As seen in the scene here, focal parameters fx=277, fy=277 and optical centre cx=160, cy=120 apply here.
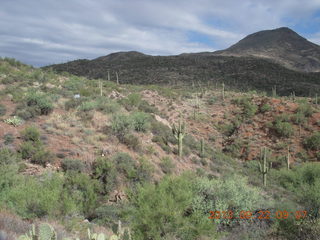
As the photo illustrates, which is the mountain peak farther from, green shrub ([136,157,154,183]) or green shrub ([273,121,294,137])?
green shrub ([136,157,154,183])

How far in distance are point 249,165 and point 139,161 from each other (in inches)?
440

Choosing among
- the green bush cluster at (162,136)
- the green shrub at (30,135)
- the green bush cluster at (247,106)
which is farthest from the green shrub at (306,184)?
the green bush cluster at (247,106)

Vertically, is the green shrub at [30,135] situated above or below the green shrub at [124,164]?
above

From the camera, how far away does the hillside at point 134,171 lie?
22.5 feet

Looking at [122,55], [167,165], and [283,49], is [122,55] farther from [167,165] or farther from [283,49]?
[167,165]

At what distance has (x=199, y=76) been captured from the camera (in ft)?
170

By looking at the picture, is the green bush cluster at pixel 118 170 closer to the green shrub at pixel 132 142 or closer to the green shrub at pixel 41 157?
the green shrub at pixel 132 142

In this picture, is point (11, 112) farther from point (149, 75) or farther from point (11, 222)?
point (149, 75)

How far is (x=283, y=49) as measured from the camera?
92.0m

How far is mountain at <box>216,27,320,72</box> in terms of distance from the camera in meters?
80.4

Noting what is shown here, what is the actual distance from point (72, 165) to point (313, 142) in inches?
796
